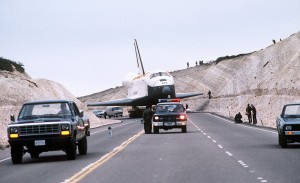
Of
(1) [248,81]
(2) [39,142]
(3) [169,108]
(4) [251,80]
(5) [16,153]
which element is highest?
(4) [251,80]

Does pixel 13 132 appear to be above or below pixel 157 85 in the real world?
below

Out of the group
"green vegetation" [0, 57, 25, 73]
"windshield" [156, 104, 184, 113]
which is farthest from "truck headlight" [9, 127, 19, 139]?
"green vegetation" [0, 57, 25, 73]

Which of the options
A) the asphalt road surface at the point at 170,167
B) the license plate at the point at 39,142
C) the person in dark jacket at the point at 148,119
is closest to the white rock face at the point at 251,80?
the person in dark jacket at the point at 148,119

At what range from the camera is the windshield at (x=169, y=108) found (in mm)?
38938

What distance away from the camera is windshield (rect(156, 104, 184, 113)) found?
128 ft

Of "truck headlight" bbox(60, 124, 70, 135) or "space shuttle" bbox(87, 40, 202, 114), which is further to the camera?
"space shuttle" bbox(87, 40, 202, 114)

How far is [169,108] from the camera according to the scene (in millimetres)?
39344

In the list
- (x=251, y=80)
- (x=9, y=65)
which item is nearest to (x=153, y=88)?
(x=9, y=65)

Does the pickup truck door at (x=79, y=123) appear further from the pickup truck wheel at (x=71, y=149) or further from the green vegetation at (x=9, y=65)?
the green vegetation at (x=9, y=65)

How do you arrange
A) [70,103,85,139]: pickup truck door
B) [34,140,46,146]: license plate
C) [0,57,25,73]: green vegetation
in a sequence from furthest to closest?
[0,57,25,73]: green vegetation → [70,103,85,139]: pickup truck door → [34,140,46,146]: license plate

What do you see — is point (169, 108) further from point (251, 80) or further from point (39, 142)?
point (251, 80)

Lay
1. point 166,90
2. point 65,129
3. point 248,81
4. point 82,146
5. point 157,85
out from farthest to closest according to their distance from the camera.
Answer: point 248,81
point 157,85
point 166,90
point 82,146
point 65,129

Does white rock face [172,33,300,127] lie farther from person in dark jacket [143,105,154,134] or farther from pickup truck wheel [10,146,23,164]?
pickup truck wheel [10,146,23,164]

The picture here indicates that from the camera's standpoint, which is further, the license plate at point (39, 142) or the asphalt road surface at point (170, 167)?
the license plate at point (39, 142)
